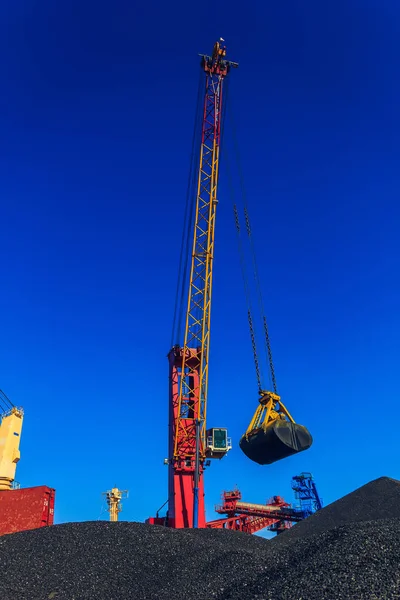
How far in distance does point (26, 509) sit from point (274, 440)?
952 cm

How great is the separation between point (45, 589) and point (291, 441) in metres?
12.2

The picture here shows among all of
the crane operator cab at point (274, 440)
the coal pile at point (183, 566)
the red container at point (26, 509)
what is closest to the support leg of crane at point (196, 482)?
the crane operator cab at point (274, 440)

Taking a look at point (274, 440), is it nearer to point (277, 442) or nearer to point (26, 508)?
point (277, 442)

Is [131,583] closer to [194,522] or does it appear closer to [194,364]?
[194,522]

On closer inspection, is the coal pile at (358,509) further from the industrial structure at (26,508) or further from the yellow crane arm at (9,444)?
the yellow crane arm at (9,444)

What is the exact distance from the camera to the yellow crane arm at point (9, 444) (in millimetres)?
26188

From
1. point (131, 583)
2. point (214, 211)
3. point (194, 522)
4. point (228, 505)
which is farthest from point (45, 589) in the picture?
point (228, 505)

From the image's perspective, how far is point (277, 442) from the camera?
19266 millimetres

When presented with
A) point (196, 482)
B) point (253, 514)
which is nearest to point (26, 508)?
point (196, 482)

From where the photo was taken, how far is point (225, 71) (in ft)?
103

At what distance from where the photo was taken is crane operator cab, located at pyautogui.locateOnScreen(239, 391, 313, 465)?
19.3 metres

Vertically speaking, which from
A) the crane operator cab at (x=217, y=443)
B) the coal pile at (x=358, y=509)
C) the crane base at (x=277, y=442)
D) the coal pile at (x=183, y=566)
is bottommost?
the coal pile at (x=183, y=566)

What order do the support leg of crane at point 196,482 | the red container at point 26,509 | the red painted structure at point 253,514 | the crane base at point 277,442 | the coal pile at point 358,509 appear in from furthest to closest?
the red painted structure at point 253,514, the support leg of crane at point 196,482, the crane base at point 277,442, the red container at point 26,509, the coal pile at point 358,509

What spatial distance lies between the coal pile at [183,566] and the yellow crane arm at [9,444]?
16434mm
